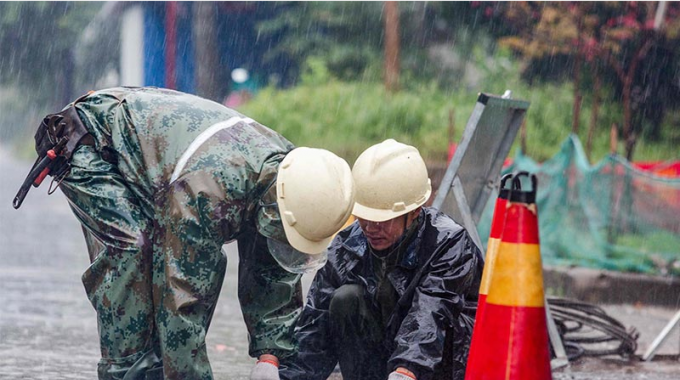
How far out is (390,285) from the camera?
430 centimetres

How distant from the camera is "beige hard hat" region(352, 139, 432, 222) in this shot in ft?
13.6

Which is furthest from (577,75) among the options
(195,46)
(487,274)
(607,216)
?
(195,46)

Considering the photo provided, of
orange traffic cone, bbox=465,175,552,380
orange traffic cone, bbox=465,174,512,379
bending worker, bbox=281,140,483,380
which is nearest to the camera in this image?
orange traffic cone, bbox=465,175,552,380

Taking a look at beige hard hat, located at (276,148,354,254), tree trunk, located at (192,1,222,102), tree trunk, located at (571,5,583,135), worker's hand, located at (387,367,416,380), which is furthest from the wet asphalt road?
tree trunk, located at (192,1,222,102)

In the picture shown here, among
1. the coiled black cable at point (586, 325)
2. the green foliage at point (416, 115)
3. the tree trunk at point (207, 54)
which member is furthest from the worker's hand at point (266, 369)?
the tree trunk at point (207, 54)

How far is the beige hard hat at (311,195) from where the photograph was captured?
3.62m

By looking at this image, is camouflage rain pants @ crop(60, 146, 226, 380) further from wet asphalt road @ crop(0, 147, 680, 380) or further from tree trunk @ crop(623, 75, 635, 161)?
tree trunk @ crop(623, 75, 635, 161)

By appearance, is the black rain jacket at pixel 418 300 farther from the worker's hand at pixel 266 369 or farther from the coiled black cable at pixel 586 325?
the coiled black cable at pixel 586 325

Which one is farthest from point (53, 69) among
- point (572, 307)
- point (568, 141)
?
point (572, 307)

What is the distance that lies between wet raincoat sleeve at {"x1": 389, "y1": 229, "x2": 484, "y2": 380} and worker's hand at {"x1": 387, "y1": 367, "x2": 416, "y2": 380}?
0.02 m

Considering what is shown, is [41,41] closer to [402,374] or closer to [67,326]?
[67,326]

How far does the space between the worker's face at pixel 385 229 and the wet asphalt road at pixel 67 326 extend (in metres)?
1.57

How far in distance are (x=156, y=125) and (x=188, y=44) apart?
2156 centimetres

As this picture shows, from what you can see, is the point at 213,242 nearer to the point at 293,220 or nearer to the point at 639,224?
the point at 293,220
